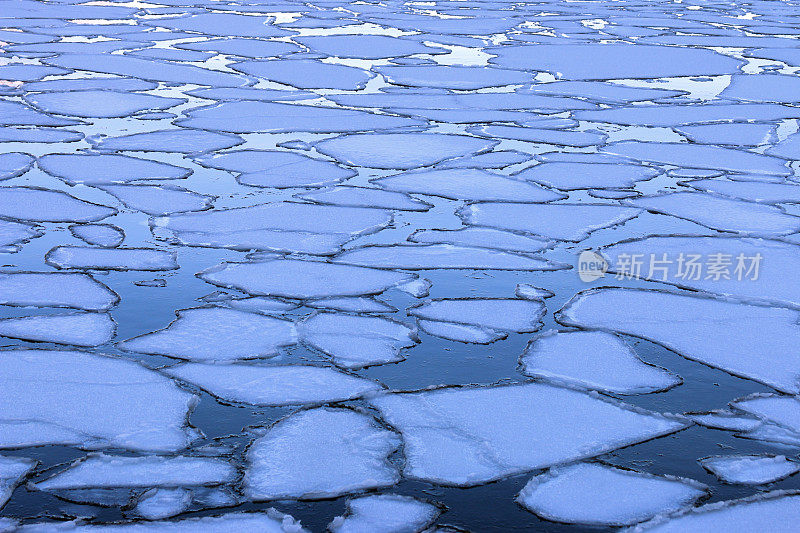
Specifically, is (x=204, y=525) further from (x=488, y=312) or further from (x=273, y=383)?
(x=488, y=312)

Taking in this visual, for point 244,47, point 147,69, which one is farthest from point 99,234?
point 244,47

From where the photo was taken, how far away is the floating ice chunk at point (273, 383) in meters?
2.42

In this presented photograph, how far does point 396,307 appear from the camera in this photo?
3.04 metres

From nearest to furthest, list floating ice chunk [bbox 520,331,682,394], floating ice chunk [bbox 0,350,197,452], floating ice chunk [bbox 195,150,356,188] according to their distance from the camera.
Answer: floating ice chunk [bbox 0,350,197,452] < floating ice chunk [bbox 520,331,682,394] < floating ice chunk [bbox 195,150,356,188]

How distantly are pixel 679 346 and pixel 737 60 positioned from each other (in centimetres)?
615

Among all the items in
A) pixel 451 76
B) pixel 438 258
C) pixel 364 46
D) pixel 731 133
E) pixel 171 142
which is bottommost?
pixel 438 258

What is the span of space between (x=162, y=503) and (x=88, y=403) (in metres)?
0.51

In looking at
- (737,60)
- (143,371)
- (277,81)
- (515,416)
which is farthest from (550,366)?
(737,60)

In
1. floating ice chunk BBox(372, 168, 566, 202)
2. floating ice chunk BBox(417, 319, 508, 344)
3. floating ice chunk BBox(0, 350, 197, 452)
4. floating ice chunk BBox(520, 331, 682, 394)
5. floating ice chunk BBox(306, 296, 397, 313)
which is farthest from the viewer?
floating ice chunk BBox(372, 168, 566, 202)

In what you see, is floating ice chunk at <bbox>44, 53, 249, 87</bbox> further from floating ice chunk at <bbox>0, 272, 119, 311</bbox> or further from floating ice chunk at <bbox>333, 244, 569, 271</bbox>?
floating ice chunk at <bbox>0, 272, 119, 311</bbox>

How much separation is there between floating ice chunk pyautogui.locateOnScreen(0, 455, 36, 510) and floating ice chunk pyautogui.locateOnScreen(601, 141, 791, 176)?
3.67m

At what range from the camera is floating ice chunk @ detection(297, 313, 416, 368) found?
105 inches

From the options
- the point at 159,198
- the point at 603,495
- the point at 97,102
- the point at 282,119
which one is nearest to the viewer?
the point at 603,495

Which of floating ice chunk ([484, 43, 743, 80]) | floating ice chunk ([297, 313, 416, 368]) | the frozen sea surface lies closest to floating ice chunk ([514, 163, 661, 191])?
the frozen sea surface
